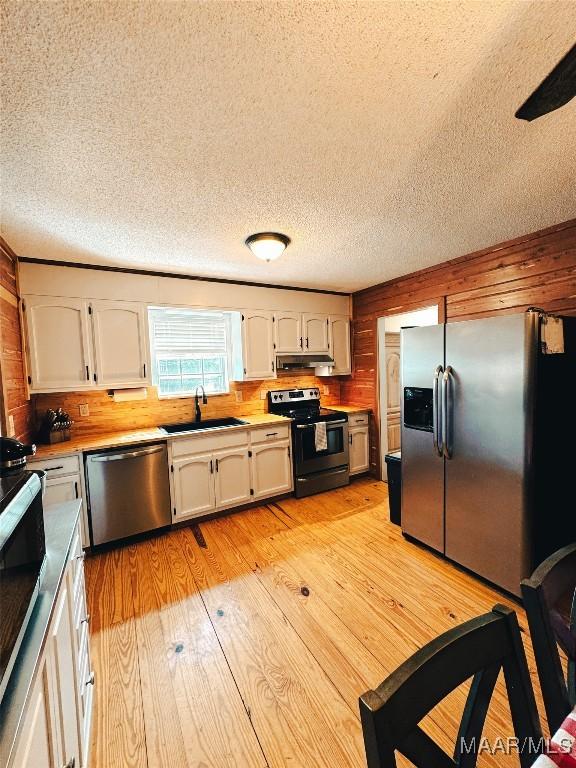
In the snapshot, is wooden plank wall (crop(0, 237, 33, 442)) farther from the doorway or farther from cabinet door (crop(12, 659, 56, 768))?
the doorway

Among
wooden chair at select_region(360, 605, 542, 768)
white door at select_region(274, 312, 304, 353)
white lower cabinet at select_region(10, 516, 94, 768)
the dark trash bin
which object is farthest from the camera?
white door at select_region(274, 312, 304, 353)

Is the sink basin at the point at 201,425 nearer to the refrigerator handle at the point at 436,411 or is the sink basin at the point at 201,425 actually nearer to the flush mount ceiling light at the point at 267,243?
the flush mount ceiling light at the point at 267,243

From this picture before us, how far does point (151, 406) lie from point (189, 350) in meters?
0.73

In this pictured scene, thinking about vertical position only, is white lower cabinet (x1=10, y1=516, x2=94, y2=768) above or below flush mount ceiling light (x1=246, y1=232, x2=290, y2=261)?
below

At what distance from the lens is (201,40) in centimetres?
96

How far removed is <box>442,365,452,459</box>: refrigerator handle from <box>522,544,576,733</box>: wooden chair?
1.40m

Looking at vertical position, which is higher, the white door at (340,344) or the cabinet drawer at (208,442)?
the white door at (340,344)

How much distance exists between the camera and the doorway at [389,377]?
408 centimetres

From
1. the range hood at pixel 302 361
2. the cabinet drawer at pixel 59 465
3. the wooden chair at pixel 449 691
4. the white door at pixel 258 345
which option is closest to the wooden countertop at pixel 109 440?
the cabinet drawer at pixel 59 465

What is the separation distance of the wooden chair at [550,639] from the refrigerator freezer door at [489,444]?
117 centimetres

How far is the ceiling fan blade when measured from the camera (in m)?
0.81

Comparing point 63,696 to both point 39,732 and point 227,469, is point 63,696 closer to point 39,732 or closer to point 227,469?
point 39,732

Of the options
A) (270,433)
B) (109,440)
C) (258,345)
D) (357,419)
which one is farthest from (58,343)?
(357,419)

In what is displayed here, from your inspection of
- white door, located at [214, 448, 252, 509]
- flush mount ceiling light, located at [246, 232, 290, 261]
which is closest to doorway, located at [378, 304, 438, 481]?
white door, located at [214, 448, 252, 509]
